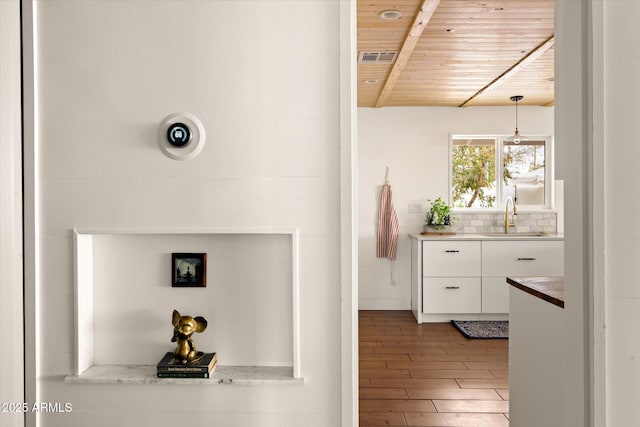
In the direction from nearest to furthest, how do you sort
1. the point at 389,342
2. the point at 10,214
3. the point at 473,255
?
the point at 10,214
the point at 389,342
the point at 473,255

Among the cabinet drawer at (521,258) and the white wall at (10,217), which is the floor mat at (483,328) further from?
the white wall at (10,217)

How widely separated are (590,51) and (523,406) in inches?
61.8

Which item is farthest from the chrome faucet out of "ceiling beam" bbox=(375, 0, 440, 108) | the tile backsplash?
"ceiling beam" bbox=(375, 0, 440, 108)

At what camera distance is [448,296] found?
490cm

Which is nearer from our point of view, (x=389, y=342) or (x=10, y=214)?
(x=10, y=214)

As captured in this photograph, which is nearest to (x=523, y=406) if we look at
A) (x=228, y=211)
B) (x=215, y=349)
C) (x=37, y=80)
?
(x=215, y=349)

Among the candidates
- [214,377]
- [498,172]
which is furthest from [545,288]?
[498,172]

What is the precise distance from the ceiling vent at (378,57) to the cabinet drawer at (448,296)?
2299mm

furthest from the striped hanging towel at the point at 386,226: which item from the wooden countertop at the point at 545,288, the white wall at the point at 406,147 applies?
the wooden countertop at the point at 545,288

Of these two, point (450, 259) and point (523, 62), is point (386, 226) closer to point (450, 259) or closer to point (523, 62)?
point (450, 259)

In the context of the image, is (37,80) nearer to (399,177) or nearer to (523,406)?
(523,406)

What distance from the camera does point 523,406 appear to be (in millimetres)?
2234
